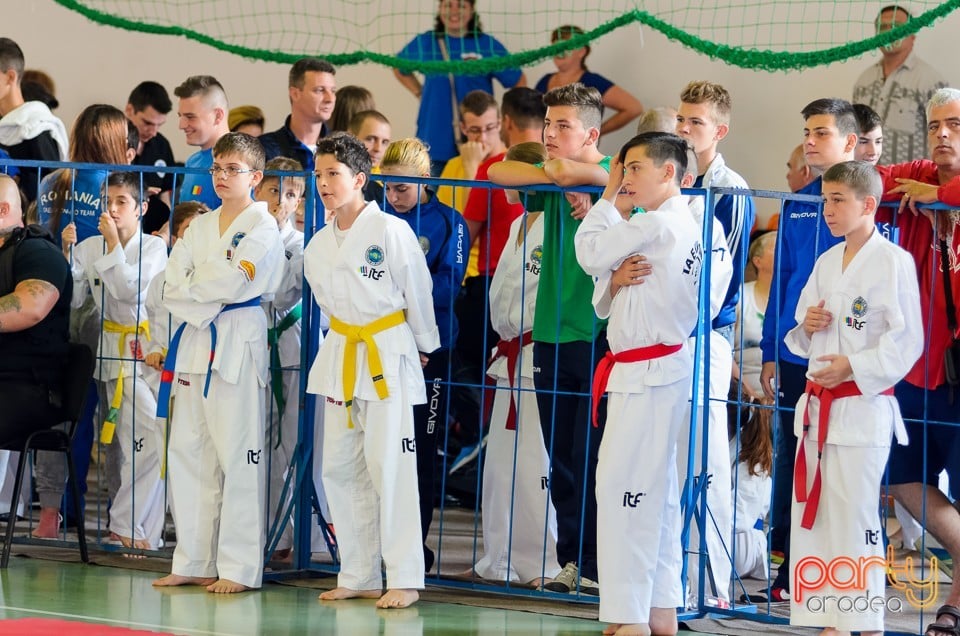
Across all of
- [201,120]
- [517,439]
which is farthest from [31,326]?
[517,439]

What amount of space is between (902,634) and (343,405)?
1.88 meters

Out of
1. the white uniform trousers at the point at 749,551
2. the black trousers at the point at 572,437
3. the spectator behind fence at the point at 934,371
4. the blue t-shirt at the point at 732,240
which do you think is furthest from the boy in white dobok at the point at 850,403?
the white uniform trousers at the point at 749,551

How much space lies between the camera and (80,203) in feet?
18.9

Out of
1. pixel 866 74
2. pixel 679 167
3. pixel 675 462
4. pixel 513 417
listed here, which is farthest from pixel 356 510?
pixel 866 74

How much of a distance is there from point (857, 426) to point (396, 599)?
1606 mm

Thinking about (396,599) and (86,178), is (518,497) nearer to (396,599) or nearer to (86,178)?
(396,599)

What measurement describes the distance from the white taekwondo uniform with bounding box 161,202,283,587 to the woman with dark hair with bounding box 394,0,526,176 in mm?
2918

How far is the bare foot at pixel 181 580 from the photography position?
4.90 meters

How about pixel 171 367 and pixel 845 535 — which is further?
pixel 171 367

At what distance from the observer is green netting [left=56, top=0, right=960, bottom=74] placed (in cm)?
630

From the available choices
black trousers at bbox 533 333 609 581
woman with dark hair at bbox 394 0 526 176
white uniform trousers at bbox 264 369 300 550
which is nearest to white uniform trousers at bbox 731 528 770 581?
black trousers at bbox 533 333 609 581

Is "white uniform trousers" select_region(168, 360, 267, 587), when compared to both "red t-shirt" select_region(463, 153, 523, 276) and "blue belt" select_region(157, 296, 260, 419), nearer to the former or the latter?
"blue belt" select_region(157, 296, 260, 419)

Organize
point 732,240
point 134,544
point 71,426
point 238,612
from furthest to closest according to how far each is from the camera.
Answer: point 134,544, point 71,426, point 732,240, point 238,612

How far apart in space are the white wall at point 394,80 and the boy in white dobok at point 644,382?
118 inches
